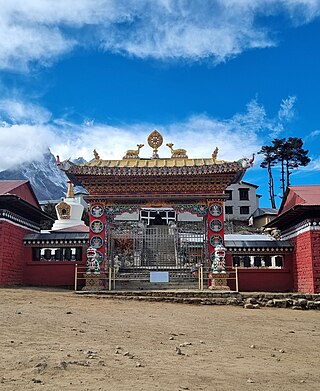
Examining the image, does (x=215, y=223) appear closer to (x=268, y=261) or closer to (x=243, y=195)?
(x=268, y=261)

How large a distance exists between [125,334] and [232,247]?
39.8ft

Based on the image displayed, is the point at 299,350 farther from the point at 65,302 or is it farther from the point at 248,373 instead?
the point at 65,302

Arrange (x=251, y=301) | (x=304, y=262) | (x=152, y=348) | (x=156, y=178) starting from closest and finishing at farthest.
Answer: (x=152, y=348)
(x=251, y=301)
(x=304, y=262)
(x=156, y=178)

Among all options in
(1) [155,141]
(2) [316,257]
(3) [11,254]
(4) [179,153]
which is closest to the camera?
(2) [316,257]

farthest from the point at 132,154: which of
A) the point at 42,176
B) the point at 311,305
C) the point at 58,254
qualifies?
the point at 42,176

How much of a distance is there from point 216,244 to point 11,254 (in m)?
9.60

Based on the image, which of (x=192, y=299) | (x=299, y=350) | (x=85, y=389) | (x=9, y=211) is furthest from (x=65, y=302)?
(x=85, y=389)

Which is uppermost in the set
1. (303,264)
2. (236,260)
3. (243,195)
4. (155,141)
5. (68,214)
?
(243,195)

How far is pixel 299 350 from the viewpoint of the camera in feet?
30.5

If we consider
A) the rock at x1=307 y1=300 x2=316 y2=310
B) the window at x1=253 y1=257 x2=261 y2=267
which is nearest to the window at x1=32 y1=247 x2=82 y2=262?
the window at x1=253 y1=257 x2=261 y2=267

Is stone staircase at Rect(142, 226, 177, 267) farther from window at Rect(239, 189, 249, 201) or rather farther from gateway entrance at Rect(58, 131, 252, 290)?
window at Rect(239, 189, 249, 201)

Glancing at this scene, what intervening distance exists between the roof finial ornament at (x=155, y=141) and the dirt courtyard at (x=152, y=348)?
10.3m

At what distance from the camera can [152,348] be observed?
8.72 meters

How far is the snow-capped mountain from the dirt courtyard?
13008cm
